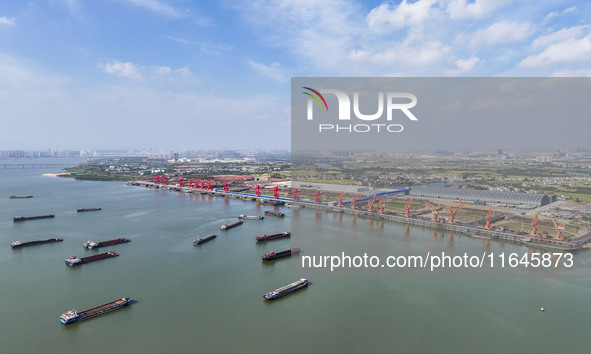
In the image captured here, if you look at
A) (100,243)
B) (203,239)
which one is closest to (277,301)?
(203,239)

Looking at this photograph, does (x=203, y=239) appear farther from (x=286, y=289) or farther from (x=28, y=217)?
(x=28, y=217)

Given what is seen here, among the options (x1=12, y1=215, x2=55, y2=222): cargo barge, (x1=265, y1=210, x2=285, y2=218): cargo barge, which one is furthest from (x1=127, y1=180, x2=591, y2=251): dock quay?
(x1=12, y1=215, x2=55, y2=222): cargo barge

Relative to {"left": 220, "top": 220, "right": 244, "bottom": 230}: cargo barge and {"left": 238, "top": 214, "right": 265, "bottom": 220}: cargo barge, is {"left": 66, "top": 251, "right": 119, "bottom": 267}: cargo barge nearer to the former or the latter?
{"left": 220, "top": 220, "right": 244, "bottom": 230}: cargo barge

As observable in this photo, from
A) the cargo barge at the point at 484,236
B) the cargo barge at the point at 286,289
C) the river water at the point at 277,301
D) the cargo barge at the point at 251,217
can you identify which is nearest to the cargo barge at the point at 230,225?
the cargo barge at the point at 251,217

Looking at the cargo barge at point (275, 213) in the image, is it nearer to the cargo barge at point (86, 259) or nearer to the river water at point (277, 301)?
the river water at point (277, 301)

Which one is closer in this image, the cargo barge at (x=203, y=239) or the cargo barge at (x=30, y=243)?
the cargo barge at (x=30, y=243)
